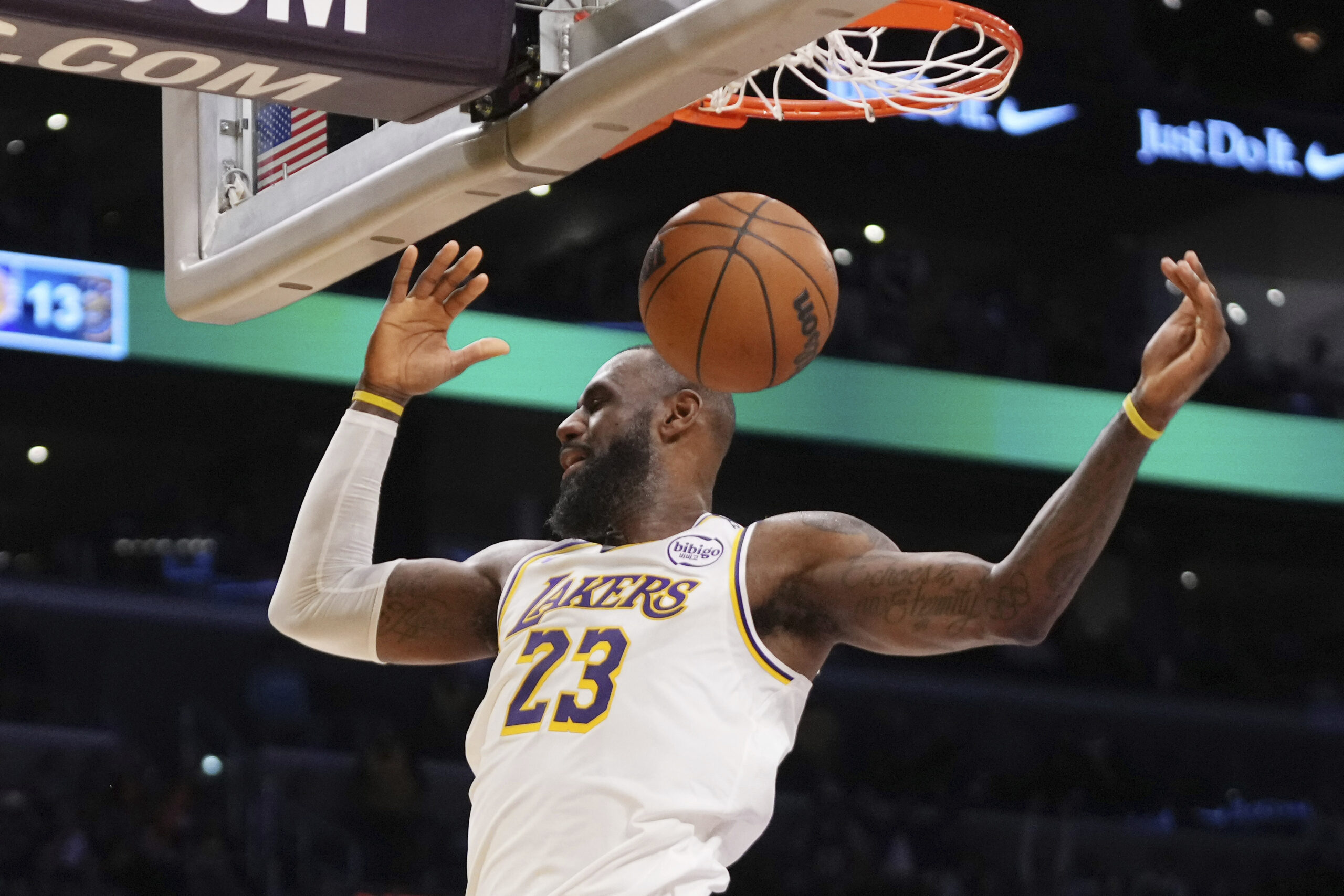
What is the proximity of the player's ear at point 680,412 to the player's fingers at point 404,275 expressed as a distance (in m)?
0.64

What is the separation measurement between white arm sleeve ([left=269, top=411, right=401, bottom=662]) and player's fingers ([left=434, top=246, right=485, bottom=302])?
12.4 inches

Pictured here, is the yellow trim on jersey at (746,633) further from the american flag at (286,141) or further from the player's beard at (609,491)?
the american flag at (286,141)

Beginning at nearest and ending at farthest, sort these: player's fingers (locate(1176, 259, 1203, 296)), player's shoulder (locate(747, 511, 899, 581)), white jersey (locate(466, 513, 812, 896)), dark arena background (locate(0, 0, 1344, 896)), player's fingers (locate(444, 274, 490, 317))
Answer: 1. player's fingers (locate(1176, 259, 1203, 296))
2. white jersey (locate(466, 513, 812, 896))
3. player's shoulder (locate(747, 511, 899, 581))
4. player's fingers (locate(444, 274, 490, 317))
5. dark arena background (locate(0, 0, 1344, 896))

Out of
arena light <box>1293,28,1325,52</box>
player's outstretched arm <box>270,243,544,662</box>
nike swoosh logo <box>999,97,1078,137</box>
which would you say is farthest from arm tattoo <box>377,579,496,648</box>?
arena light <box>1293,28,1325,52</box>

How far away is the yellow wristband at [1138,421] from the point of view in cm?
314

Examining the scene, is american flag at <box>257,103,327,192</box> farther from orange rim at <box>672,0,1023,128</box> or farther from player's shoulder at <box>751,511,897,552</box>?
player's shoulder at <box>751,511,897,552</box>

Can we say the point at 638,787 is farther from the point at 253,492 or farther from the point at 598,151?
the point at 253,492

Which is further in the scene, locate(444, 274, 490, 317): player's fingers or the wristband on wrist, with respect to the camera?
locate(444, 274, 490, 317): player's fingers

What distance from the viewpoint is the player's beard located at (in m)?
4.12

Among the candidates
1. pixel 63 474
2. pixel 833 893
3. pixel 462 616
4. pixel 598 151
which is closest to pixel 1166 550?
pixel 833 893

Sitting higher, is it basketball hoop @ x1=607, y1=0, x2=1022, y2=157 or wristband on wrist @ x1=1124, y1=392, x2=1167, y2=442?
basketball hoop @ x1=607, y1=0, x2=1022, y2=157

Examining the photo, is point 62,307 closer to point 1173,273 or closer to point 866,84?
point 866,84

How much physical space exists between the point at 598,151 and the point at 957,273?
9.77 meters

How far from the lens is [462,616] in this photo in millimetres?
4121
